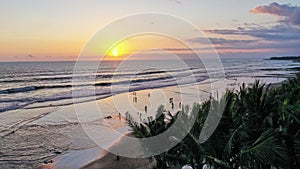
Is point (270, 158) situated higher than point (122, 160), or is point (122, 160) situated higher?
point (270, 158)

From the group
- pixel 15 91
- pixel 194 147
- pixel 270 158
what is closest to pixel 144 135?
pixel 194 147

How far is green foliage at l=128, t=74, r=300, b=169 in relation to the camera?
22.0ft

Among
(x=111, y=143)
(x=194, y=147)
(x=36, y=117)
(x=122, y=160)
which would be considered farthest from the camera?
(x=36, y=117)

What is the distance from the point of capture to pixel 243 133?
7.55 m

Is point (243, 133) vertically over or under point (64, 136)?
over

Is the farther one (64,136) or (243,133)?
(64,136)

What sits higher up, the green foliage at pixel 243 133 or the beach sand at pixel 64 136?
the green foliage at pixel 243 133

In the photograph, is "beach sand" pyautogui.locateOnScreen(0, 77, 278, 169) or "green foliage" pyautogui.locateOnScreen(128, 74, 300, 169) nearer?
"green foliage" pyautogui.locateOnScreen(128, 74, 300, 169)

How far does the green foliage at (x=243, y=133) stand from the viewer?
22.0 feet

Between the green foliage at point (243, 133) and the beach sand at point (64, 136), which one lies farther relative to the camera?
the beach sand at point (64, 136)

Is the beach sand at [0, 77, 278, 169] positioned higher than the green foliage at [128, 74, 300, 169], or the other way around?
the green foliage at [128, 74, 300, 169]

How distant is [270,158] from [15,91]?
4808 cm

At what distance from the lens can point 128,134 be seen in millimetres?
21688

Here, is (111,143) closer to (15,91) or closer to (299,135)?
(299,135)
